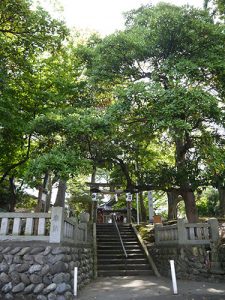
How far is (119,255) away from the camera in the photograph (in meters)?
13.1

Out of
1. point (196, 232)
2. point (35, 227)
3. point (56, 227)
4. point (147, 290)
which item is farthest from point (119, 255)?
point (56, 227)

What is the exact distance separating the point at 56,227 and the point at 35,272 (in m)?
1.21

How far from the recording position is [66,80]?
12.7 m

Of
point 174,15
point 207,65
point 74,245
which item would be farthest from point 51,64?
point 74,245

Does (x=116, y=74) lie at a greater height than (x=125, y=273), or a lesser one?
greater

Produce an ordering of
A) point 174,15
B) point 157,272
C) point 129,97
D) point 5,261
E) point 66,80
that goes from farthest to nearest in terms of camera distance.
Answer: point 66,80, point 157,272, point 174,15, point 129,97, point 5,261

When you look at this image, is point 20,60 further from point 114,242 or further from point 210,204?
point 210,204

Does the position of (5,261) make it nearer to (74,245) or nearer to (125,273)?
(74,245)

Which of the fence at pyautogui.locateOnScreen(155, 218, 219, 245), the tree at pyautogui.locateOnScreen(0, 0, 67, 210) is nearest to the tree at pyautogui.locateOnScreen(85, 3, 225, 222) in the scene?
the fence at pyautogui.locateOnScreen(155, 218, 219, 245)

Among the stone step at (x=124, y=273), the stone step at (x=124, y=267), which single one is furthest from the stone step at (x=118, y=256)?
the stone step at (x=124, y=273)

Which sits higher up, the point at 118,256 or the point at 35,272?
the point at 118,256

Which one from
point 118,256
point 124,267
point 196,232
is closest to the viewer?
point 196,232

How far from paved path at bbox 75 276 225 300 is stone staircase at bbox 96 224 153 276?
1228 mm

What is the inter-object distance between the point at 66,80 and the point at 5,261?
26.9ft
